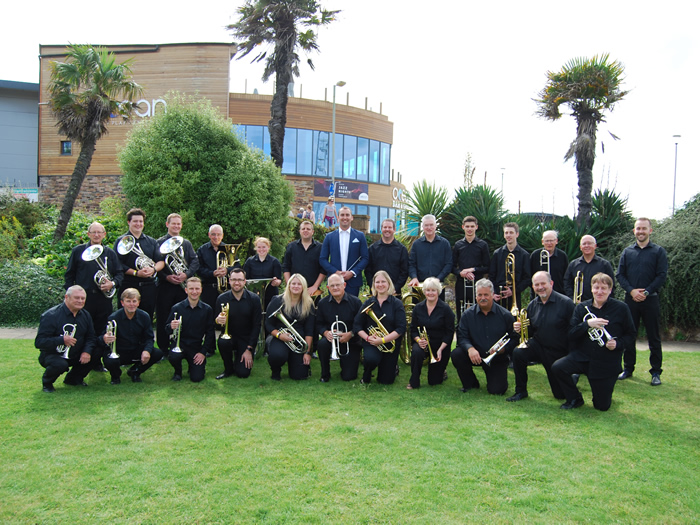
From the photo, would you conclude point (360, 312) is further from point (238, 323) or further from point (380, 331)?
point (238, 323)

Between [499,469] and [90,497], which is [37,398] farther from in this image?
[499,469]

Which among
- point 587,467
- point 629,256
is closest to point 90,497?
point 587,467

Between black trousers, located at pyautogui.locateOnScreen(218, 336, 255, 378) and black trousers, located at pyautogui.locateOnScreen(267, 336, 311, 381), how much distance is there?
32cm

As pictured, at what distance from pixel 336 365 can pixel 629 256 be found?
4141 millimetres

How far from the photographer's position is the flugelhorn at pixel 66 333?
5.46 meters

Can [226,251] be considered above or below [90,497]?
above

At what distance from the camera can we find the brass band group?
5402 mm

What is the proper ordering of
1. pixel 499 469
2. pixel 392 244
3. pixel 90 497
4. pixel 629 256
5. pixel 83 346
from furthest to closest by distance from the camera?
pixel 392 244
pixel 629 256
pixel 83 346
pixel 499 469
pixel 90 497

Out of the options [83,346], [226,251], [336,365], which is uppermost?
[226,251]

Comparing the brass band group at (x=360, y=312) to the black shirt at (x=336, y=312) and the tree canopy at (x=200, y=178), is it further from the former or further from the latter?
the tree canopy at (x=200, y=178)

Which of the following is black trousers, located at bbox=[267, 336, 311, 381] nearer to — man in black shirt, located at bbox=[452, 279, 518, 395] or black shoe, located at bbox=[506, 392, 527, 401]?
man in black shirt, located at bbox=[452, 279, 518, 395]

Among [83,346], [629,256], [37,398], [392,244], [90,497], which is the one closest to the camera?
[90,497]

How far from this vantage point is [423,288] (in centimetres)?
597

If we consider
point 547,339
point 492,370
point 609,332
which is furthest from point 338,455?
point 609,332
